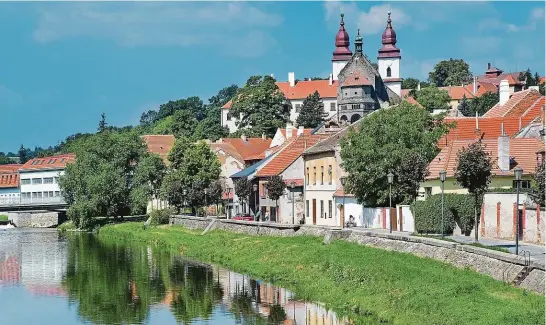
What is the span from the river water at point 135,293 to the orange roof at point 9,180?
91.0 m

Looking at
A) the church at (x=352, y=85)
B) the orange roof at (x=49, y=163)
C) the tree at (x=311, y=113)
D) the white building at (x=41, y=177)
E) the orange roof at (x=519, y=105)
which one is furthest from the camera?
the tree at (x=311, y=113)

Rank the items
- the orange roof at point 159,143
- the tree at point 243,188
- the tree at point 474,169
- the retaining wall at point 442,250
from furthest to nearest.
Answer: the orange roof at point 159,143 → the tree at point 243,188 → the tree at point 474,169 → the retaining wall at point 442,250

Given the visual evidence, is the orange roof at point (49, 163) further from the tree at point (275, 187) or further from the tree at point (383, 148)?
the tree at point (383, 148)

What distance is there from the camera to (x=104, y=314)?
4066cm

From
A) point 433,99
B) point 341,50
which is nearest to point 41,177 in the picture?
point 341,50

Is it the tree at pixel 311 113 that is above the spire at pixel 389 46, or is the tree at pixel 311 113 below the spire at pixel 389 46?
below

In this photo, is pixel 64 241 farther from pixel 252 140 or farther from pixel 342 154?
pixel 252 140

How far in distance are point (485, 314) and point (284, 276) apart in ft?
62.1

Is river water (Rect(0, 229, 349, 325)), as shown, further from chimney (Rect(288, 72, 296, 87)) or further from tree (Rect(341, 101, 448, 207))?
chimney (Rect(288, 72, 296, 87))

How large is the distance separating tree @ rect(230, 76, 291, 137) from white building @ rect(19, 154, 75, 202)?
88.5ft

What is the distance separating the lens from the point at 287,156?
255 ft

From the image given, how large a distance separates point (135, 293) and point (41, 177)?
11035cm

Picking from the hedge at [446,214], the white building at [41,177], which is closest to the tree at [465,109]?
the white building at [41,177]

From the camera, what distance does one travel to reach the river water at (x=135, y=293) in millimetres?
38531
